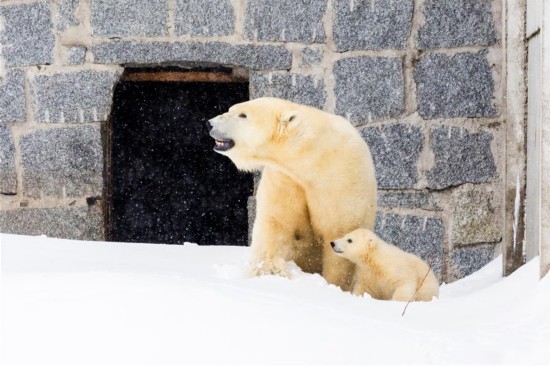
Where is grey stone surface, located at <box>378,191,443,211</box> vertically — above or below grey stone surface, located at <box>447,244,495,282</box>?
above

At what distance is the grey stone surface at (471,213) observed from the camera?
4617 millimetres

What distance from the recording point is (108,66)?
4766mm

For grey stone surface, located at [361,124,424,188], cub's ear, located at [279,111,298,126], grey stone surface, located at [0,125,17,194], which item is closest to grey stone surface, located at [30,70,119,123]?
grey stone surface, located at [0,125,17,194]

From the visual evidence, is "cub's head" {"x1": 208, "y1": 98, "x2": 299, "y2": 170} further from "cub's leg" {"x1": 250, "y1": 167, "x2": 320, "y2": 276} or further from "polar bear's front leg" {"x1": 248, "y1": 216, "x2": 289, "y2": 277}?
"polar bear's front leg" {"x1": 248, "y1": 216, "x2": 289, "y2": 277}

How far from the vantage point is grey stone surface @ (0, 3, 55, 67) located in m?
4.80

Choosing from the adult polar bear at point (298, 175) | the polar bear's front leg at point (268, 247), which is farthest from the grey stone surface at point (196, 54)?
the polar bear's front leg at point (268, 247)

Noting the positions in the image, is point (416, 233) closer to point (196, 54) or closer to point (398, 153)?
point (398, 153)

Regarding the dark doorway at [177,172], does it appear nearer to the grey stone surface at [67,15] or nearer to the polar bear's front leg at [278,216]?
the grey stone surface at [67,15]

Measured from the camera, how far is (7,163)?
484cm

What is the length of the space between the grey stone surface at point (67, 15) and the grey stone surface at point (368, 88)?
4.78 ft

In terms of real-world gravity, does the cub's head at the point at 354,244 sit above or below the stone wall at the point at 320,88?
below

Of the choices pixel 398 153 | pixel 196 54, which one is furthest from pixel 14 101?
pixel 398 153

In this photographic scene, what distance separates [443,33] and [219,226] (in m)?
2.86

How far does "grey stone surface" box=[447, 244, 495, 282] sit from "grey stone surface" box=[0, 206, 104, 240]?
1916 millimetres
